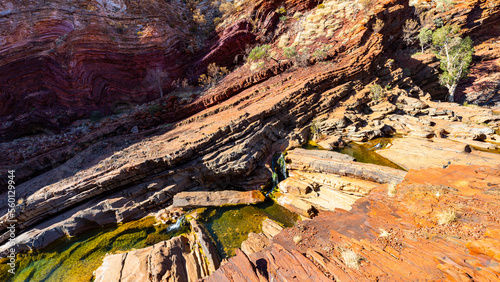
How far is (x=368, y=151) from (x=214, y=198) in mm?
10141

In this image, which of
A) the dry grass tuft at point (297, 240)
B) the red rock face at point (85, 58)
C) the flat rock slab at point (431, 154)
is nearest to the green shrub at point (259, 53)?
the red rock face at point (85, 58)

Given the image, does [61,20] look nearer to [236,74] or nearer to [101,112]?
[101,112]

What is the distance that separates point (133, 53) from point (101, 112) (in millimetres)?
7952

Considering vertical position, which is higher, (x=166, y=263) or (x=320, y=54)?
(x=320, y=54)

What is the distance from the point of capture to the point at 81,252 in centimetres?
791

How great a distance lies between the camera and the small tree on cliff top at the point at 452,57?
1756cm

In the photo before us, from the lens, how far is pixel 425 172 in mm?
6457

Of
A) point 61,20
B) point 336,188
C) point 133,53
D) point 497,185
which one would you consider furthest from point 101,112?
point 497,185

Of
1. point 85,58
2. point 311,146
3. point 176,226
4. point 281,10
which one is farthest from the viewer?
point 281,10

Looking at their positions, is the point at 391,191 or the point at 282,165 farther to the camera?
the point at 282,165

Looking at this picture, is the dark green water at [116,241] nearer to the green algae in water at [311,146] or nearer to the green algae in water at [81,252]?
the green algae in water at [81,252]

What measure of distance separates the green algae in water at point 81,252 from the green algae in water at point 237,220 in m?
1.51

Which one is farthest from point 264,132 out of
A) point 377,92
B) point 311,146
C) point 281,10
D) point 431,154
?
point 281,10

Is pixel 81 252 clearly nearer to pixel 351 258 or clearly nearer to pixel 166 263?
pixel 166 263
